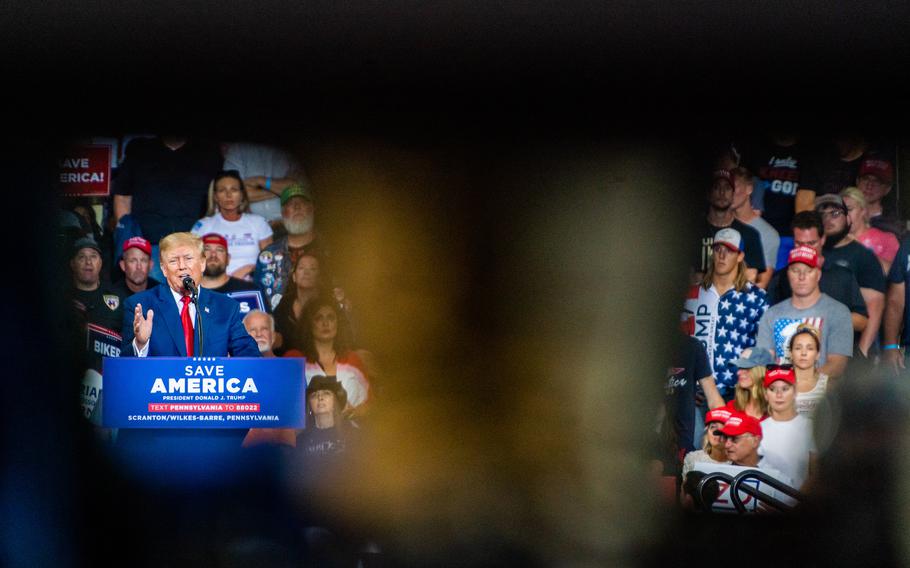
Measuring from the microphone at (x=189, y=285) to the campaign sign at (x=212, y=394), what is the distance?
0.98 ft

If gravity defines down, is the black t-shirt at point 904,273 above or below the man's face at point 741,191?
below

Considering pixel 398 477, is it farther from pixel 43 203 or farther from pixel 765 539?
pixel 43 203

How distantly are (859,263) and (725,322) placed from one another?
0.61m

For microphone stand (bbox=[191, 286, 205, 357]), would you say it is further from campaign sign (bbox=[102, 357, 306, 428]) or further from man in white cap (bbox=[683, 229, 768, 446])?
man in white cap (bbox=[683, 229, 768, 446])

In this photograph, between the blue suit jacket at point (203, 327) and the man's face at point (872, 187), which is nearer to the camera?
the man's face at point (872, 187)

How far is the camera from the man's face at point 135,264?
13.2 ft

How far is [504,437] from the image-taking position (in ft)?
12.9

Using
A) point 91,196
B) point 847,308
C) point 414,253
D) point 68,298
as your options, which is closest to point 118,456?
point 68,298

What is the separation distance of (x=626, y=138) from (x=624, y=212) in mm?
A: 325

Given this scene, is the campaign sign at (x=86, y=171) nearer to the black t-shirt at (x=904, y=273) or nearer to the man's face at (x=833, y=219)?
the man's face at (x=833, y=219)

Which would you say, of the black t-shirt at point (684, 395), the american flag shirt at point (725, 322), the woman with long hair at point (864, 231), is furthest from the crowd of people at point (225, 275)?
the woman with long hair at point (864, 231)

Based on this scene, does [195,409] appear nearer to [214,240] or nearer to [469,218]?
[214,240]

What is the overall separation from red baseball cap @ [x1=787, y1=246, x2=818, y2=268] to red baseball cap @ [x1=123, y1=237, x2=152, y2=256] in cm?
282

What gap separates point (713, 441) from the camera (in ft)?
12.8
